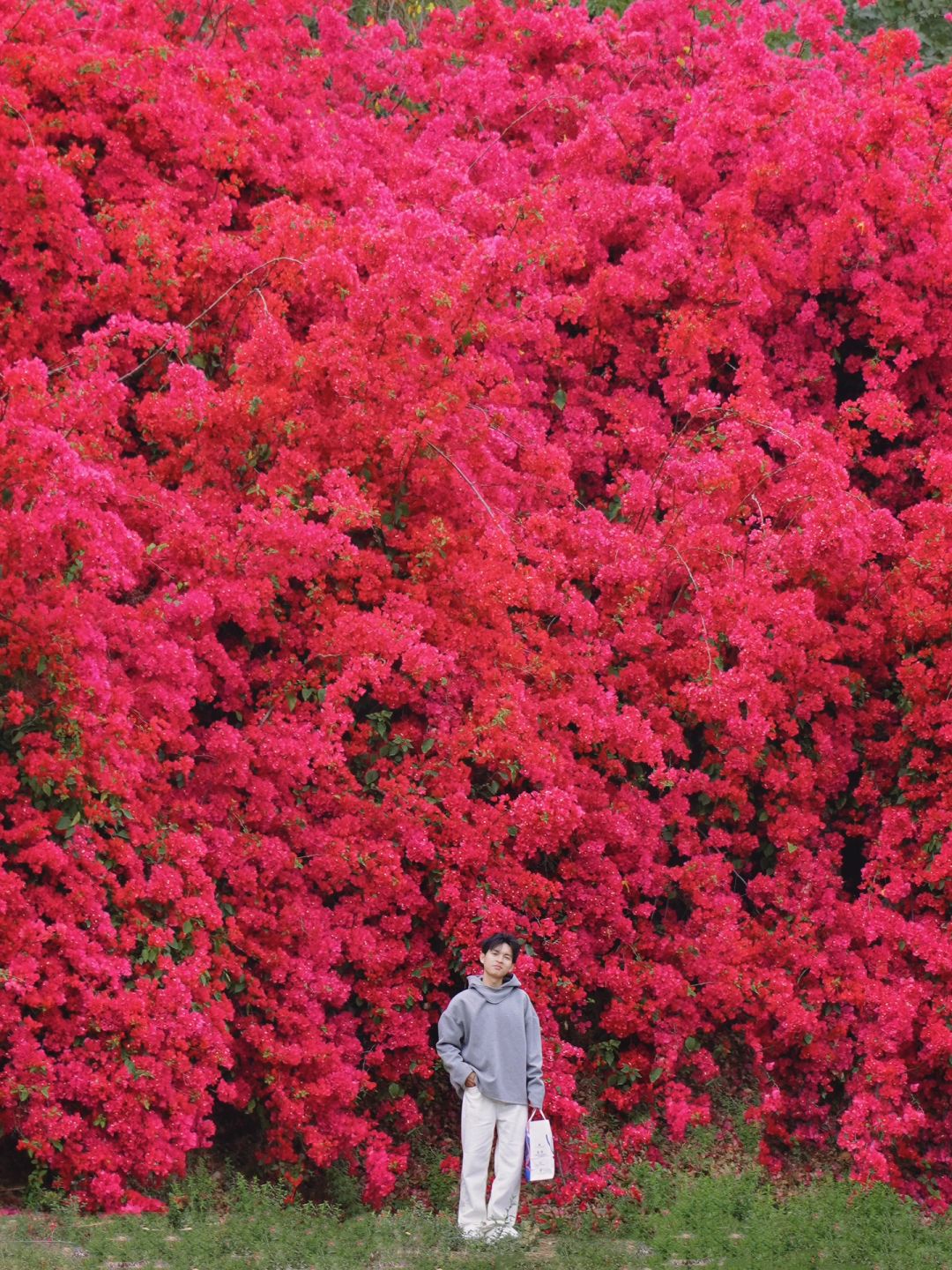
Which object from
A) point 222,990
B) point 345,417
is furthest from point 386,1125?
point 345,417

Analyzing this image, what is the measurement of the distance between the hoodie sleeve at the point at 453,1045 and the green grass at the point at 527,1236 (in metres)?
0.69

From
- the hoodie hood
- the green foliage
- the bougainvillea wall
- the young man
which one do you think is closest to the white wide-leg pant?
the young man

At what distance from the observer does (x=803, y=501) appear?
9.77m

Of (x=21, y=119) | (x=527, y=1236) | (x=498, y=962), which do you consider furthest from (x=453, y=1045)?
(x=21, y=119)

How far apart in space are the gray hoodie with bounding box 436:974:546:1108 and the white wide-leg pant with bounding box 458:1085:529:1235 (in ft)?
0.23

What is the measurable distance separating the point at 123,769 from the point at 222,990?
1178 millimetres

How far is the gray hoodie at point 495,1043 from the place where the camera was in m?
6.82

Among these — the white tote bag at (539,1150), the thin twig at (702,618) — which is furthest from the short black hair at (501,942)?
the thin twig at (702,618)

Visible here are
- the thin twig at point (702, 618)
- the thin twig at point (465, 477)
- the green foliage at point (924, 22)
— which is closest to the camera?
the thin twig at point (465, 477)

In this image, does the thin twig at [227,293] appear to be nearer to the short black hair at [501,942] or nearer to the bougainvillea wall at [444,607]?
the bougainvillea wall at [444,607]

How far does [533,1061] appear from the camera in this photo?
696 cm

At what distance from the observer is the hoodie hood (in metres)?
6.97

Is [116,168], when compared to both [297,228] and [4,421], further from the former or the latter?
[4,421]

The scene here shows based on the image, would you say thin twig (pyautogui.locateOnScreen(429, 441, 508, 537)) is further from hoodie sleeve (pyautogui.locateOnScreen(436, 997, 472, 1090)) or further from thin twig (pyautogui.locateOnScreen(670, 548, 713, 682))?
hoodie sleeve (pyautogui.locateOnScreen(436, 997, 472, 1090))
